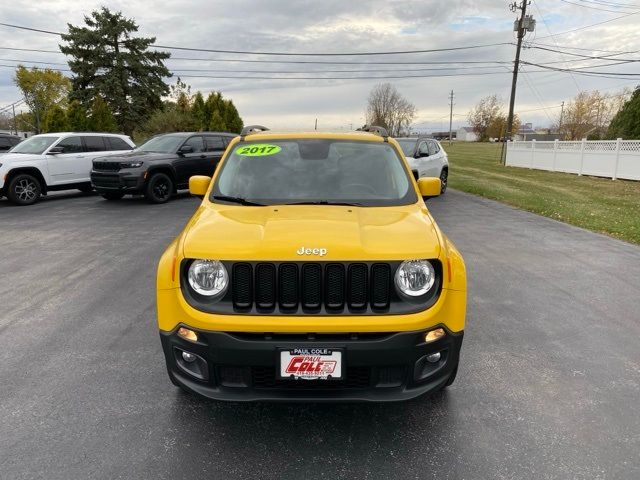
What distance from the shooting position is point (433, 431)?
2900mm

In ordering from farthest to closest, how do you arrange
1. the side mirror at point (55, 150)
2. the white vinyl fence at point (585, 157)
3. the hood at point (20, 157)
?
the white vinyl fence at point (585, 157) → the side mirror at point (55, 150) → the hood at point (20, 157)

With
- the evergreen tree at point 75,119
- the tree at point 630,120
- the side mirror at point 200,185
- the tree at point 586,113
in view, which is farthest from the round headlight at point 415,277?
the tree at point 586,113

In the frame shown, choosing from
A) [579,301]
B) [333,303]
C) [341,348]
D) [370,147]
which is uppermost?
[370,147]

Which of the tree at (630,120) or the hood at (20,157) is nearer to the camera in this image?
the hood at (20,157)

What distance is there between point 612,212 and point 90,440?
12678 mm

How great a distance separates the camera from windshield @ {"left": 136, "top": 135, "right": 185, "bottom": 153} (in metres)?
13.4

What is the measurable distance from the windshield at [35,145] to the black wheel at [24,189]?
0.85 m

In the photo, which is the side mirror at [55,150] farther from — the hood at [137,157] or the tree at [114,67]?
the tree at [114,67]

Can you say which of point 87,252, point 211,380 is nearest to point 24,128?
point 87,252

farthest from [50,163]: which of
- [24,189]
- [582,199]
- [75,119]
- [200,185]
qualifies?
[75,119]

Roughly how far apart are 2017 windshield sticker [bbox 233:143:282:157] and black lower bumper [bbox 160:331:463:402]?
6.09ft

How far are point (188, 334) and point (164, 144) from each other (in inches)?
476

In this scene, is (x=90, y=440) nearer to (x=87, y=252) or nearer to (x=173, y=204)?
(x=87, y=252)

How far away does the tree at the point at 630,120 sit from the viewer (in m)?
29.8
